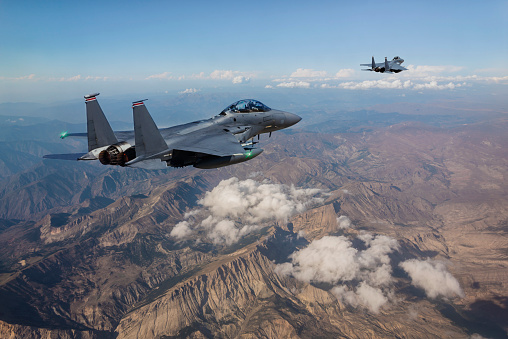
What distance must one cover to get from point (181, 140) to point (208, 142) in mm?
2388

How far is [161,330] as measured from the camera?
197500 millimetres

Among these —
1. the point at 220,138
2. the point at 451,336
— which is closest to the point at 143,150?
the point at 220,138

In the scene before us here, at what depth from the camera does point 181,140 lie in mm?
20734

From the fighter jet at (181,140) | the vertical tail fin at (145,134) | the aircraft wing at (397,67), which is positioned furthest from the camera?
the aircraft wing at (397,67)

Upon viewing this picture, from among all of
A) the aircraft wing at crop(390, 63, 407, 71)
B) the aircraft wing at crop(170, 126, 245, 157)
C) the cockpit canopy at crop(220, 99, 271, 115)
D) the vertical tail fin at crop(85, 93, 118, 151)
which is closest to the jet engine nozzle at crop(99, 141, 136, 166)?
the vertical tail fin at crop(85, 93, 118, 151)

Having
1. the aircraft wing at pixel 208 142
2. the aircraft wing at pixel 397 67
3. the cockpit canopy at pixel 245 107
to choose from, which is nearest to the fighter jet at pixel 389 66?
the aircraft wing at pixel 397 67

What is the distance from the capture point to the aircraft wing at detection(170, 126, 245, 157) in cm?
1820

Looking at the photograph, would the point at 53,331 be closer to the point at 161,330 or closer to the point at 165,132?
the point at 161,330

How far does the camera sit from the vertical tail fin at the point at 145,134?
16406mm

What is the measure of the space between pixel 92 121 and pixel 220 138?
408 inches

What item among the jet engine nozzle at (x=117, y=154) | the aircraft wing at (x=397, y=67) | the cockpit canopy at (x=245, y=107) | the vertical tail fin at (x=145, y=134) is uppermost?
the aircraft wing at (x=397, y=67)

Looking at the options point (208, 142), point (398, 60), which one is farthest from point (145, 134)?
point (398, 60)

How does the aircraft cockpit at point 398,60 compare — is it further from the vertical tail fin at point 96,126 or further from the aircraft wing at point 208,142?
the vertical tail fin at point 96,126

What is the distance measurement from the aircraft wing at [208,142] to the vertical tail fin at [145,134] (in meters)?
1.60
